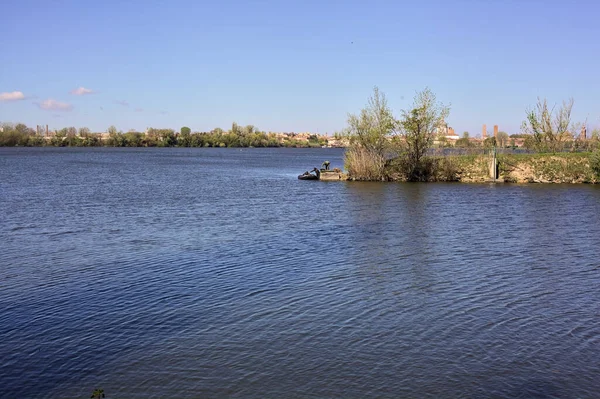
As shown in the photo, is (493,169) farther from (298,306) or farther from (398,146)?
(298,306)

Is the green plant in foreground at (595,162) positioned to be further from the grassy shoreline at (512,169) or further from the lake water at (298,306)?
the lake water at (298,306)

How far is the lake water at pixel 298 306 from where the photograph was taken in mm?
10164

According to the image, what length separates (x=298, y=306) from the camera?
1437 centimetres

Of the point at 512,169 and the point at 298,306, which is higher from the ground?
the point at 512,169

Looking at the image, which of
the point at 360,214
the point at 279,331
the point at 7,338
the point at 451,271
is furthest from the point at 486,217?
the point at 7,338

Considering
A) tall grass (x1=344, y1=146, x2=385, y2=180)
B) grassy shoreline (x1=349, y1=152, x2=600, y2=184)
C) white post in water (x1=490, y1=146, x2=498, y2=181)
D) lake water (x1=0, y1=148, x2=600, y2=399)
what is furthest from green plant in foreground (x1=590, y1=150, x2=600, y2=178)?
lake water (x1=0, y1=148, x2=600, y2=399)

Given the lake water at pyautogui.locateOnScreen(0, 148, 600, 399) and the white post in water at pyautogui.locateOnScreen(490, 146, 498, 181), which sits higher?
the white post in water at pyautogui.locateOnScreen(490, 146, 498, 181)

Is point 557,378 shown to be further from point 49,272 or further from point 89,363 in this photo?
point 49,272

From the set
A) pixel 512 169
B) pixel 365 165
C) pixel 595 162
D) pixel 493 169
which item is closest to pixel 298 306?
pixel 365 165

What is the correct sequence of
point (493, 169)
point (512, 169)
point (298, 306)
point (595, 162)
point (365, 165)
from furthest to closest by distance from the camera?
point (365, 165)
point (512, 169)
point (493, 169)
point (595, 162)
point (298, 306)

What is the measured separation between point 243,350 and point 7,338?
16.8 ft

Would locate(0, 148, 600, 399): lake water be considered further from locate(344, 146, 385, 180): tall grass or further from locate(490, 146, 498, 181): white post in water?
locate(344, 146, 385, 180): tall grass

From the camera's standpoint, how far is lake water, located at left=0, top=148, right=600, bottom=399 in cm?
1016

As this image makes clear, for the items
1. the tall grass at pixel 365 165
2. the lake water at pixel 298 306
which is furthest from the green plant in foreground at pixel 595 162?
the lake water at pixel 298 306
